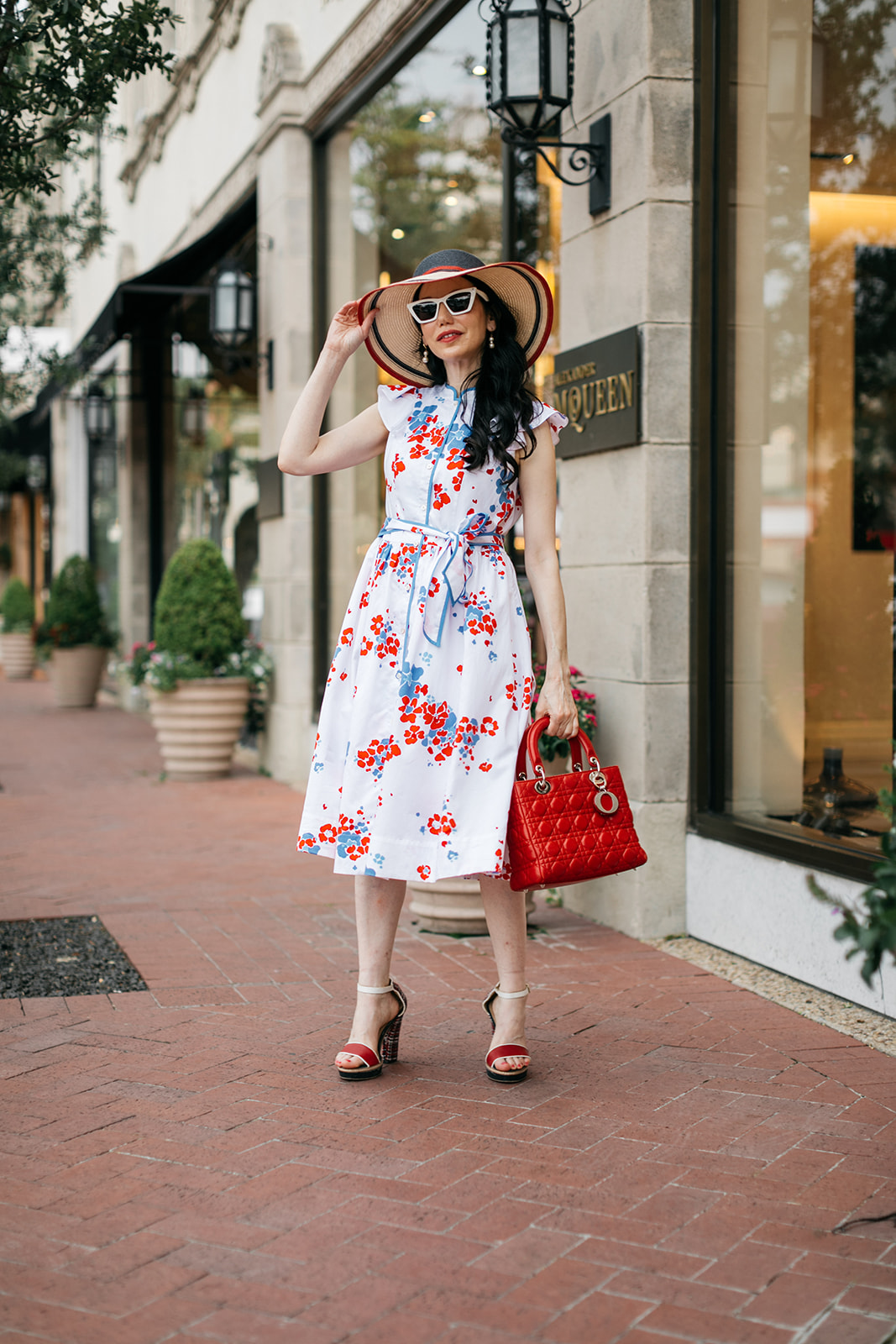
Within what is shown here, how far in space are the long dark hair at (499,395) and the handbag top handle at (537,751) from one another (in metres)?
0.65

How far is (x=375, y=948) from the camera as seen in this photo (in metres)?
3.41

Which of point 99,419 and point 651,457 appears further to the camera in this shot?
point 99,419

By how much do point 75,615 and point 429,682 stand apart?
12.2 meters

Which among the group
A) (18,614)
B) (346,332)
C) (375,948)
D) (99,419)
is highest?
(99,419)

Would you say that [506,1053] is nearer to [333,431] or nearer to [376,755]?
[376,755]

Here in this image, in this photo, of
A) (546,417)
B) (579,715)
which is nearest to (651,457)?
(579,715)

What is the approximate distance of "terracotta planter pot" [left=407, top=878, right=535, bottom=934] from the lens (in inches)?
188

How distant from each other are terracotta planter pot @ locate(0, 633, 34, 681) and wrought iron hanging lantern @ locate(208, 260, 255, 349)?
461 inches

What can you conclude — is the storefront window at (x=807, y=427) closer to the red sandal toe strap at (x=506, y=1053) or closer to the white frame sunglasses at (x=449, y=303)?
the red sandal toe strap at (x=506, y=1053)

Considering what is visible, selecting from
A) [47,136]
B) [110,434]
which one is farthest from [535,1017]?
[110,434]

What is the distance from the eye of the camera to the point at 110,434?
1547 centimetres

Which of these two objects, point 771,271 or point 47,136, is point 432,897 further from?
point 47,136

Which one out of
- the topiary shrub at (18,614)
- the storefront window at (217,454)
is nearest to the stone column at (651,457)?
the storefront window at (217,454)

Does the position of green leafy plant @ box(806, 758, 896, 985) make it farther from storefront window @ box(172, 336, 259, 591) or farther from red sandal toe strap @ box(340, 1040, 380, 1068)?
storefront window @ box(172, 336, 259, 591)
